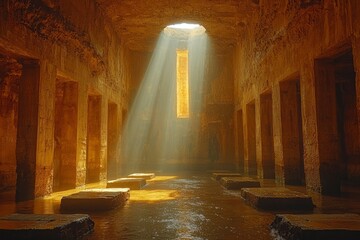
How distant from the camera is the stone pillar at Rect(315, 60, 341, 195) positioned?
6.64m

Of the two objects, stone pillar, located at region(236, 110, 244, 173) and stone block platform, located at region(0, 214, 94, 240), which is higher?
stone pillar, located at region(236, 110, 244, 173)

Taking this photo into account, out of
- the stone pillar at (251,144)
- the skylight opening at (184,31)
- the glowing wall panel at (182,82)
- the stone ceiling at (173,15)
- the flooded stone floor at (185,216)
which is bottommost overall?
the flooded stone floor at (185,216)

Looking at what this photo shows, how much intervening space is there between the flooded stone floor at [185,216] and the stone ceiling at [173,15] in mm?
7506

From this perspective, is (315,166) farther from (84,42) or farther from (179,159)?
(179,159)

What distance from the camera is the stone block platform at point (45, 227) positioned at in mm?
2924

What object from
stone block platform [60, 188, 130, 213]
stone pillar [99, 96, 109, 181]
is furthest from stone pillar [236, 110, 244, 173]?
stone block platform [60, 188, 130, 213]

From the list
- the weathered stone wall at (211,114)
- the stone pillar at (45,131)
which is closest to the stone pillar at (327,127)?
the stone pillar at (45,131)

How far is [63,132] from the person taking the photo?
29.4 ft

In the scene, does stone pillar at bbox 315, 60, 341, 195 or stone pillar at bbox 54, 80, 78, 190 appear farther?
stone pillar at bbox 54, 80, 78, 190

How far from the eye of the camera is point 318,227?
294cm

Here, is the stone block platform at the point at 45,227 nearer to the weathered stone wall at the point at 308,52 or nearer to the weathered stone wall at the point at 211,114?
the weathered stone wall at the point at 308,52

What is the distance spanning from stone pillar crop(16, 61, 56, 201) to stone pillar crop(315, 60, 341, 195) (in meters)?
5.84

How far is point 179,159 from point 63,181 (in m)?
8.32

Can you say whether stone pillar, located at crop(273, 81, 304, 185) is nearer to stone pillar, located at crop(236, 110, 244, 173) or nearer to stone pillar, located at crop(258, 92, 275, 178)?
stone pillar, located at crop(258, 92, 275, 178)
